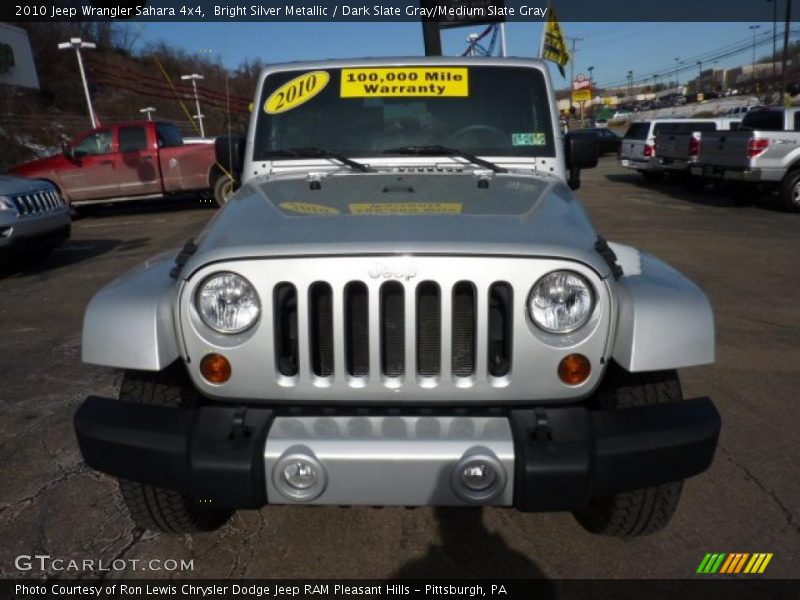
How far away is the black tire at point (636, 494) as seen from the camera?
240 cm

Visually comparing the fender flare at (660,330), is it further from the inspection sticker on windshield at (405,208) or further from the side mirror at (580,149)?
the side mirror at (580,149)

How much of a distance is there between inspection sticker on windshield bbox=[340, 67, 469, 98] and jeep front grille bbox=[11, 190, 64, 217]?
215 inches

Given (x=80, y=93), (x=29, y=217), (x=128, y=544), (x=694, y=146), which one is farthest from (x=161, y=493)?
(x=80, y=93)

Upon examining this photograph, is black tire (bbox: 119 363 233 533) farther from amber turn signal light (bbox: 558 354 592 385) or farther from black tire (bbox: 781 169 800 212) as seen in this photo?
black tire (bbox: 781 169 800 212)

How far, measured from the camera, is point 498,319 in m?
2.23

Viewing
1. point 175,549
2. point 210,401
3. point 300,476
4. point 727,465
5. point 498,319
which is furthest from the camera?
point 727,465

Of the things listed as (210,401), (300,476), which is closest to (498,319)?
(300,476)

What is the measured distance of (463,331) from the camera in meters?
2.21

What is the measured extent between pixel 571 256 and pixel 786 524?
161 centimetres

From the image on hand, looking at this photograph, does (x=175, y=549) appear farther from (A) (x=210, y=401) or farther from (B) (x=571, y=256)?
(B) (x=571, y=256)

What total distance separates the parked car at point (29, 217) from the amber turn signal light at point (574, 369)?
23.2 ft

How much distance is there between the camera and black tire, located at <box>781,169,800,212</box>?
1269 centimetres

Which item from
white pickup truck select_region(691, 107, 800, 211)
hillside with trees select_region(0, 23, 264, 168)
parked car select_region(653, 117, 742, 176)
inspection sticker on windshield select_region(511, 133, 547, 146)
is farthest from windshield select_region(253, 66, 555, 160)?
hillside with trees select_region(0, 23, 264, 168)

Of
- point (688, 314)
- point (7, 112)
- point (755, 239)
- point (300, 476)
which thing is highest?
point (7, 112)
